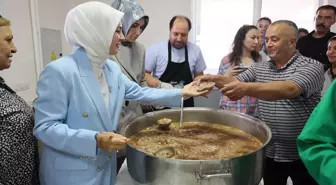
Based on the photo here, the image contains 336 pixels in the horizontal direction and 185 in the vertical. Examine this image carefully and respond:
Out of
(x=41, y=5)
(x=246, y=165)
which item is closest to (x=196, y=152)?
(x=246, y=165)

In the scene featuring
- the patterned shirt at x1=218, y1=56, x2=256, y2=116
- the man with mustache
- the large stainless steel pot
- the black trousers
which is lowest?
the black trousers

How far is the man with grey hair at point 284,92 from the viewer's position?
124 cm

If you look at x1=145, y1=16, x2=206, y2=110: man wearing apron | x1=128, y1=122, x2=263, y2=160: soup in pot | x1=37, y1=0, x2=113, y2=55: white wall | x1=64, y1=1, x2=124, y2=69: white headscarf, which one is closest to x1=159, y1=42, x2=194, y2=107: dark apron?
x1=145, y1=16, x2=206, y2=110: man wearing apron

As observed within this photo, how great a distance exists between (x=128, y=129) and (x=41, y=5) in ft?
6.54

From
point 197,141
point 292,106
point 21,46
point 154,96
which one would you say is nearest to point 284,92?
point 292,106

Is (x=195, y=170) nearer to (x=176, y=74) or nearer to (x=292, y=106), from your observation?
(x=292, y=106)

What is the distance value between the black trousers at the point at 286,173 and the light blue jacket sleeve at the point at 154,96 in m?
0.62

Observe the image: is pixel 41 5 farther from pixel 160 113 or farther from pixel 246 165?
pixel 246 165

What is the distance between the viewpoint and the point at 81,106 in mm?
957

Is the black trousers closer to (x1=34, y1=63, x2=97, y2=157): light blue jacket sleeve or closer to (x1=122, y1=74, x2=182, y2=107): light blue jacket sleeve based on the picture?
(x1=122, y1=74, x2=182, y2=107): light blue jacket sleeve

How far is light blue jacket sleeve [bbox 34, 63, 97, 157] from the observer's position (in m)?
0.89

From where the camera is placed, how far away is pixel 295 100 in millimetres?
1318

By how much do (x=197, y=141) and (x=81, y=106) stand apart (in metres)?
0.59

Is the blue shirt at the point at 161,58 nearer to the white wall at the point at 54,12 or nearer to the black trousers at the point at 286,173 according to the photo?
the black trousers at the point at 286,173
